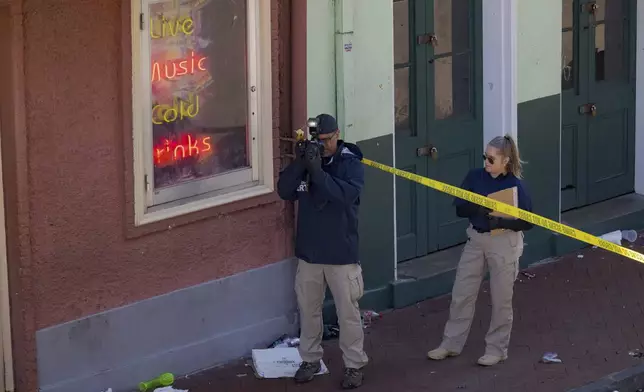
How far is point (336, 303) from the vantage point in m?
9.09

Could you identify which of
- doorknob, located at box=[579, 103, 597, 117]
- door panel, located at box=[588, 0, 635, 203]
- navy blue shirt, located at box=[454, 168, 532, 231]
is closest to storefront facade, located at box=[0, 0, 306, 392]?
navy blue shirt, located at box=[454, 168, 532, 231]

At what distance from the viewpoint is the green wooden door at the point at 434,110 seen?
11.2m

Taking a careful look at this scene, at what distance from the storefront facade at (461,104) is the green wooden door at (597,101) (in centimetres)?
1

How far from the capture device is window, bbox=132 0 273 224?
8.97 meters

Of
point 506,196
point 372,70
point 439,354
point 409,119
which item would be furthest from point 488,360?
point 409,119

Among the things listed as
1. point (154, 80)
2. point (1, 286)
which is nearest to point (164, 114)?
point (154, 80)

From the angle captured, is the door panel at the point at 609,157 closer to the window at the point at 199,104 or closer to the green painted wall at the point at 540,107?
the green painted wall at the point at 540,107

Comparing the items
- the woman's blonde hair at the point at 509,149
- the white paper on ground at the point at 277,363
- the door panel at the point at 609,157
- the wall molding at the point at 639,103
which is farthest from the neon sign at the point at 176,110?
the wall molding at the point at 639,103

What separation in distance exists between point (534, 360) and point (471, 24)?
10.6 feet

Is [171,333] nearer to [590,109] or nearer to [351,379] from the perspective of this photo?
[351,379]

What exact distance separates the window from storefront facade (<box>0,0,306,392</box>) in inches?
0.5

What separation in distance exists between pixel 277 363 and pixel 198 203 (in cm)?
124

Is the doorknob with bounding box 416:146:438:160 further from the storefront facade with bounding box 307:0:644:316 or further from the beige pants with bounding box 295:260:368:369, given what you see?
the beige pants with bounding box 295:260:368:369

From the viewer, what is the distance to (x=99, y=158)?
866cm
